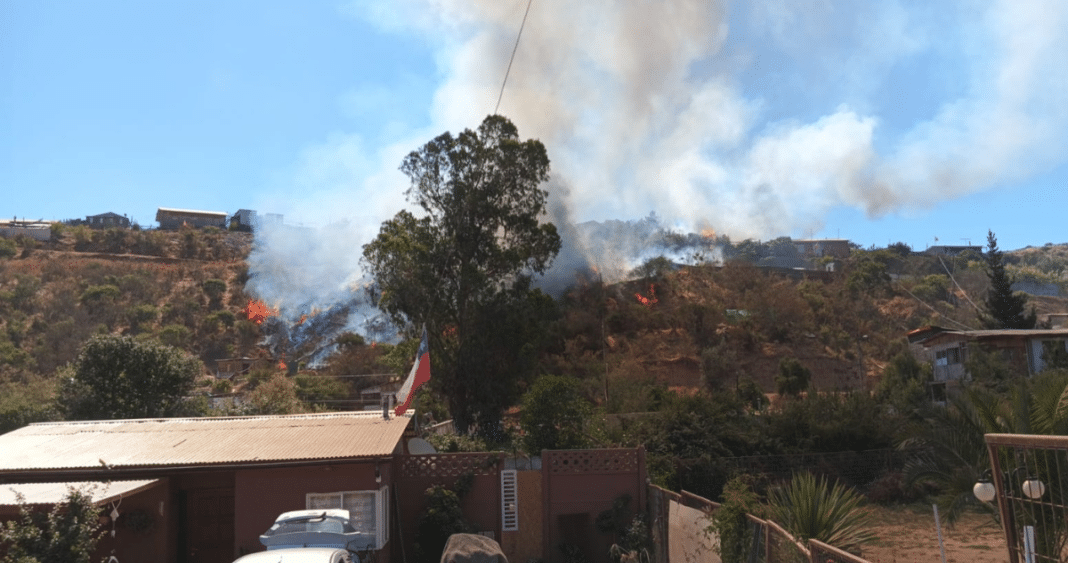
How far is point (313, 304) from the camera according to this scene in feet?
273

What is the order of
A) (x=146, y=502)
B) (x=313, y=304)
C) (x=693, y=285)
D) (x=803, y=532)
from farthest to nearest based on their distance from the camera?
(x=313, y=304), (x=693, y=285), (x=146, y=502), (x=803, y=532)

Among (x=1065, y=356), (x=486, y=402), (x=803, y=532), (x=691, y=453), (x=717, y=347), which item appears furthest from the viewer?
(x=717, y=347)

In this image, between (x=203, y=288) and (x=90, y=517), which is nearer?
(x=90, y=517)

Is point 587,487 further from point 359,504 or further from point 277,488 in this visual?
point 277,488

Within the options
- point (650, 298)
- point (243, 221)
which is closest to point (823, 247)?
point (650, 298)

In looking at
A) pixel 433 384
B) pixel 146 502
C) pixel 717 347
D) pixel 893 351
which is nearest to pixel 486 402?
pixel 433 384

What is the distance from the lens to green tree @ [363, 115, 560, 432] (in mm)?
30516

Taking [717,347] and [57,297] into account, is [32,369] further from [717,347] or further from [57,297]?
[717,347]

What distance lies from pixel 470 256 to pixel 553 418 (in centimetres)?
1281

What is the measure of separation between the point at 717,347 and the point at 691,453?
28720 millimetres

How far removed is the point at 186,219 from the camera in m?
108

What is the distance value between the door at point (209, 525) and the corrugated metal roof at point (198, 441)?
4.10ft

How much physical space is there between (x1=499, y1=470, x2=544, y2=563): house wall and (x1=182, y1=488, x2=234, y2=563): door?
5857 mm

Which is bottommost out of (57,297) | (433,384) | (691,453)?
(691,453)
